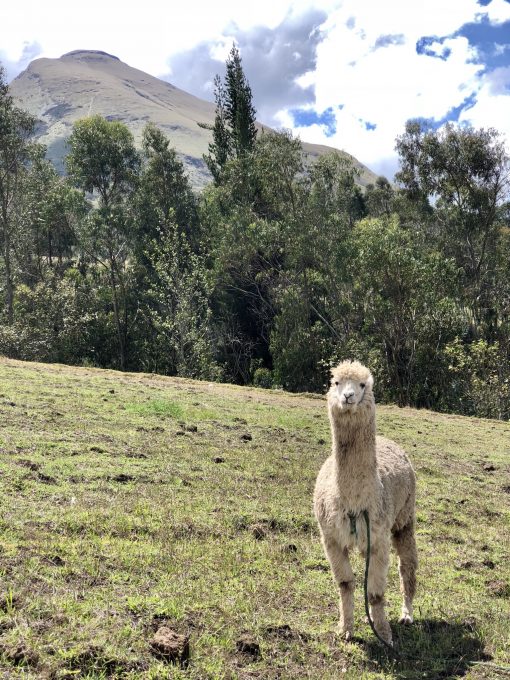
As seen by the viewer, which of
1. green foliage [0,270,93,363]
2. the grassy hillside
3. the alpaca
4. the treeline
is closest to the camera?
the grassy hillside

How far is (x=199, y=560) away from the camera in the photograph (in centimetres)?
653

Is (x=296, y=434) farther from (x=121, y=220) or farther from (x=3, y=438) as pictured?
(x=121, y=220)

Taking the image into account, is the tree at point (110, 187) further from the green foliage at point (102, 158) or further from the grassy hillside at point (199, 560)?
the grassy hillside at point (199, 560)

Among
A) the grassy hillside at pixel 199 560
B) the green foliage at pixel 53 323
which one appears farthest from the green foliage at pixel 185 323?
the grassy hillside at pixel 199 560

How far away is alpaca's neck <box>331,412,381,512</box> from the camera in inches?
211

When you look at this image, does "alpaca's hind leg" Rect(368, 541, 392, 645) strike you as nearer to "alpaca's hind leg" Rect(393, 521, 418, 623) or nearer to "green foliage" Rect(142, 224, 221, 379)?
"alpaca's hind leg" Rect(393, 521, 418, 623)

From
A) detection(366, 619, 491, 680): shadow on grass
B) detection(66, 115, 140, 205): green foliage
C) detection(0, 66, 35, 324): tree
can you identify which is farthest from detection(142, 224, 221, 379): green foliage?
detection(366, 619, 491, 680): shadow on grass

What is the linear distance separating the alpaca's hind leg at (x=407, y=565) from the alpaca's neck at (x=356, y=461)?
151 centimetres

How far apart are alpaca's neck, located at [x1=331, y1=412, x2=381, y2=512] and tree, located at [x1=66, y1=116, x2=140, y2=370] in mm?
43243

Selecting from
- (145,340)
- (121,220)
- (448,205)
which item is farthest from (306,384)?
(121,220)

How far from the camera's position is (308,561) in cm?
717

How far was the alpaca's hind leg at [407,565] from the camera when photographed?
630 cm

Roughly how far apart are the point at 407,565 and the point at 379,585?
1.11 metres

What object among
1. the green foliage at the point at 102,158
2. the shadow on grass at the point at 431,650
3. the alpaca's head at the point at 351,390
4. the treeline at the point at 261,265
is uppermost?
the green foliage at the point at 102,158
